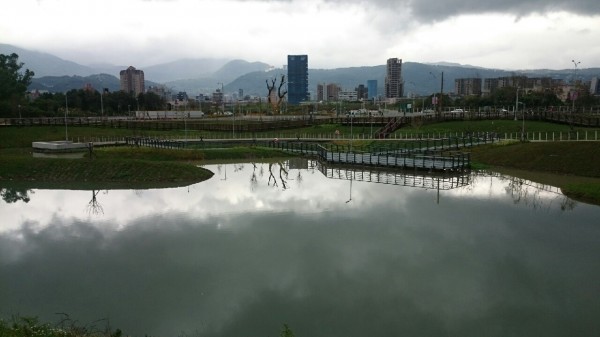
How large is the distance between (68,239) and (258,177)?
1815 cm

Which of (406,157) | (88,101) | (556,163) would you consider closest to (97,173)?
(406,157)

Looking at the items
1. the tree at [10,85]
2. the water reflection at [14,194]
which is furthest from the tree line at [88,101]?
the water reflection at [14,194]

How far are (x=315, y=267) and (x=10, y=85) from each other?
82563 mm

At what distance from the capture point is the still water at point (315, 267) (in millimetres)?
12172

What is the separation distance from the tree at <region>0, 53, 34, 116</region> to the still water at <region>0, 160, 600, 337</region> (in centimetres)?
6040

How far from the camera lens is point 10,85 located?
261ft

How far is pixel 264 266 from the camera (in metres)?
15.8

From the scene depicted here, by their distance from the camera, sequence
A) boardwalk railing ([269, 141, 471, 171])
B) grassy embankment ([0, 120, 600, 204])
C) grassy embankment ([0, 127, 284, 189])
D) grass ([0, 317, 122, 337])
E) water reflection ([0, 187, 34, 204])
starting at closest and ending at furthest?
grass ([0, 317, 122, 337]), water reflection ([0, 187, 34, 204]), grassy embankment ([0, 120, 600, 204]), grassy embankment ([0, 127, 284, 189]), boardwalk railing ([269, 141, 471, 171])

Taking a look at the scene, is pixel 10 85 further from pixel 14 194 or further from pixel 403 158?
pixel 403 158

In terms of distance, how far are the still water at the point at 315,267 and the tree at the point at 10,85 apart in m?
60.4

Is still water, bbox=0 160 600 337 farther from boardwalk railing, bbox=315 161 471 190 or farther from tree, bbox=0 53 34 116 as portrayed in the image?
tree, bbox=0 53 34 116

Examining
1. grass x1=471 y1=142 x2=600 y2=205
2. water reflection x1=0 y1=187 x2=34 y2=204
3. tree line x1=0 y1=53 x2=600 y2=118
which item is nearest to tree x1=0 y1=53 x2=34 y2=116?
tree line x1=0 y1=53 x2=600 y2=118

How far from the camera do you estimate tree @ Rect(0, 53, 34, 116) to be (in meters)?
76.4

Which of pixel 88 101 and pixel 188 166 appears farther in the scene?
pixel 88 101
